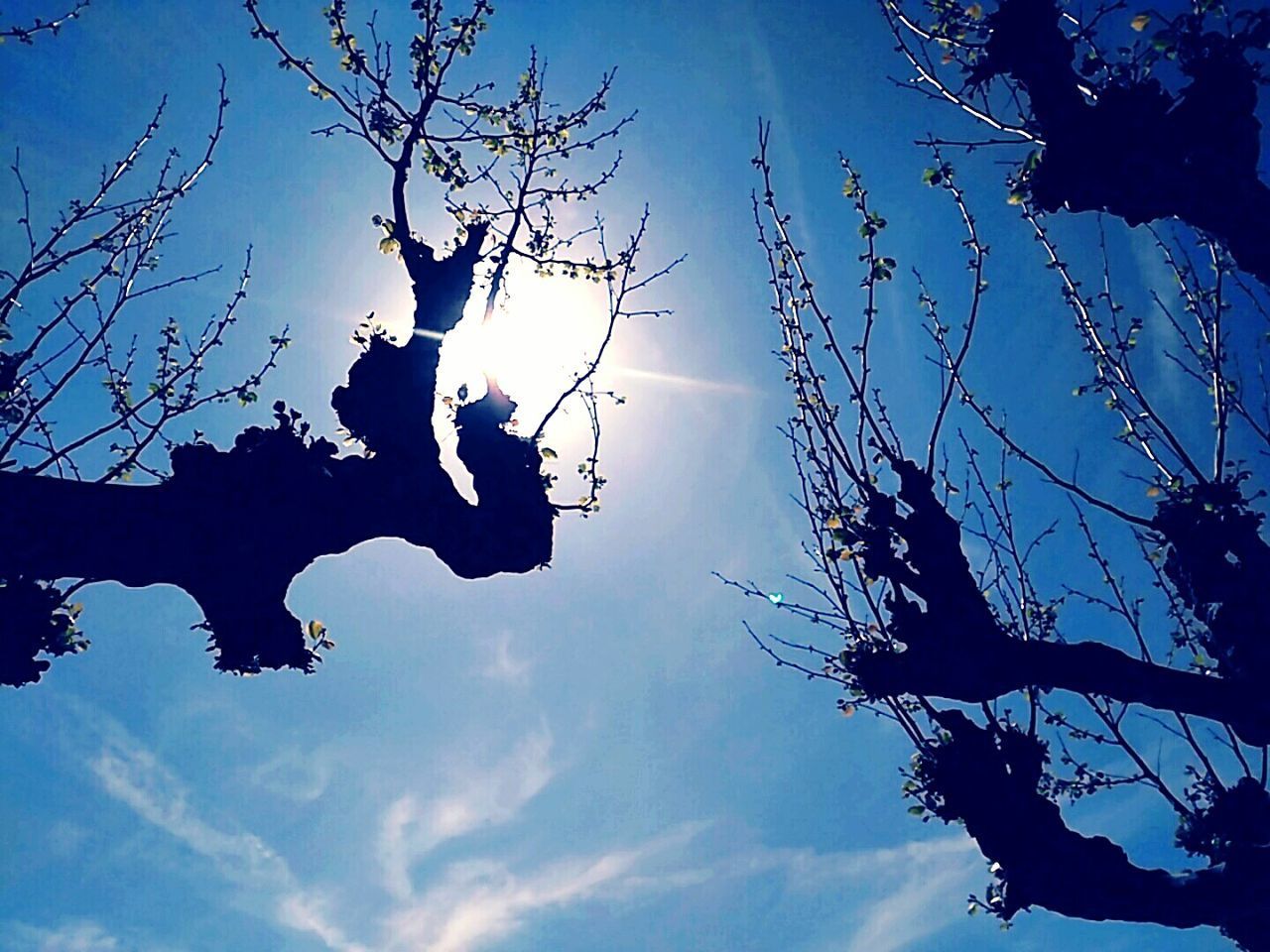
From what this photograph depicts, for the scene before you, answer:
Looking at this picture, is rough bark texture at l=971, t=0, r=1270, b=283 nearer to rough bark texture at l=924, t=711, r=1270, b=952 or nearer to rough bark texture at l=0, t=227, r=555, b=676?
rough bark texture at l=924, t=711, r=1270, b=952

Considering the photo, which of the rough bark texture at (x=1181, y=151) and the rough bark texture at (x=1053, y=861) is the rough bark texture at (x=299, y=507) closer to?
the rough bark texture at (x=1053, y=861)

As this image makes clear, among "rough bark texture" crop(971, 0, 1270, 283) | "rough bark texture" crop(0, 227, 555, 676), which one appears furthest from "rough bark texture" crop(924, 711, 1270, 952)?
"rough bark texture" crop(971, 0, 1270, 283)

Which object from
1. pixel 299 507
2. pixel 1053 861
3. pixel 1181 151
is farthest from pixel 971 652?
pixel 299 507

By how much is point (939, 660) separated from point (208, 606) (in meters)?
6.19

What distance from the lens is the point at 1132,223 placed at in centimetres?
776

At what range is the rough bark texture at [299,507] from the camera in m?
5.10

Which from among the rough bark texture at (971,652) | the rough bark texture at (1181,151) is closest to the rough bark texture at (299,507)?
the rough bark texture at (971,652)

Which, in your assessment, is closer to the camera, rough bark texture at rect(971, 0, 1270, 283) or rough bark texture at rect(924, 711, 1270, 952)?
rough bark texture at rect(924, 711, 1270, 952)

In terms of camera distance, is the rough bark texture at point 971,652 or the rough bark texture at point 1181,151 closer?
the rough bark texture at point 971,652

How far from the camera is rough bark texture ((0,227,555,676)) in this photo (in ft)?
16.7

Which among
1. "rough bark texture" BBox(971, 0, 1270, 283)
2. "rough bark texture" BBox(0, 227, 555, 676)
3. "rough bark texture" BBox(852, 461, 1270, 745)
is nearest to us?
"rough bark texture" BBox(0, 227, 555, 676)

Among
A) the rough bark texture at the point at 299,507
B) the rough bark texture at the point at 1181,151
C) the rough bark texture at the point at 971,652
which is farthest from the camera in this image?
the rough bark texture at the point at 1181,151

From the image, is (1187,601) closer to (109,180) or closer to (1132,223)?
(1132,223)

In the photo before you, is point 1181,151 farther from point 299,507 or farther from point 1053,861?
point 299,507
